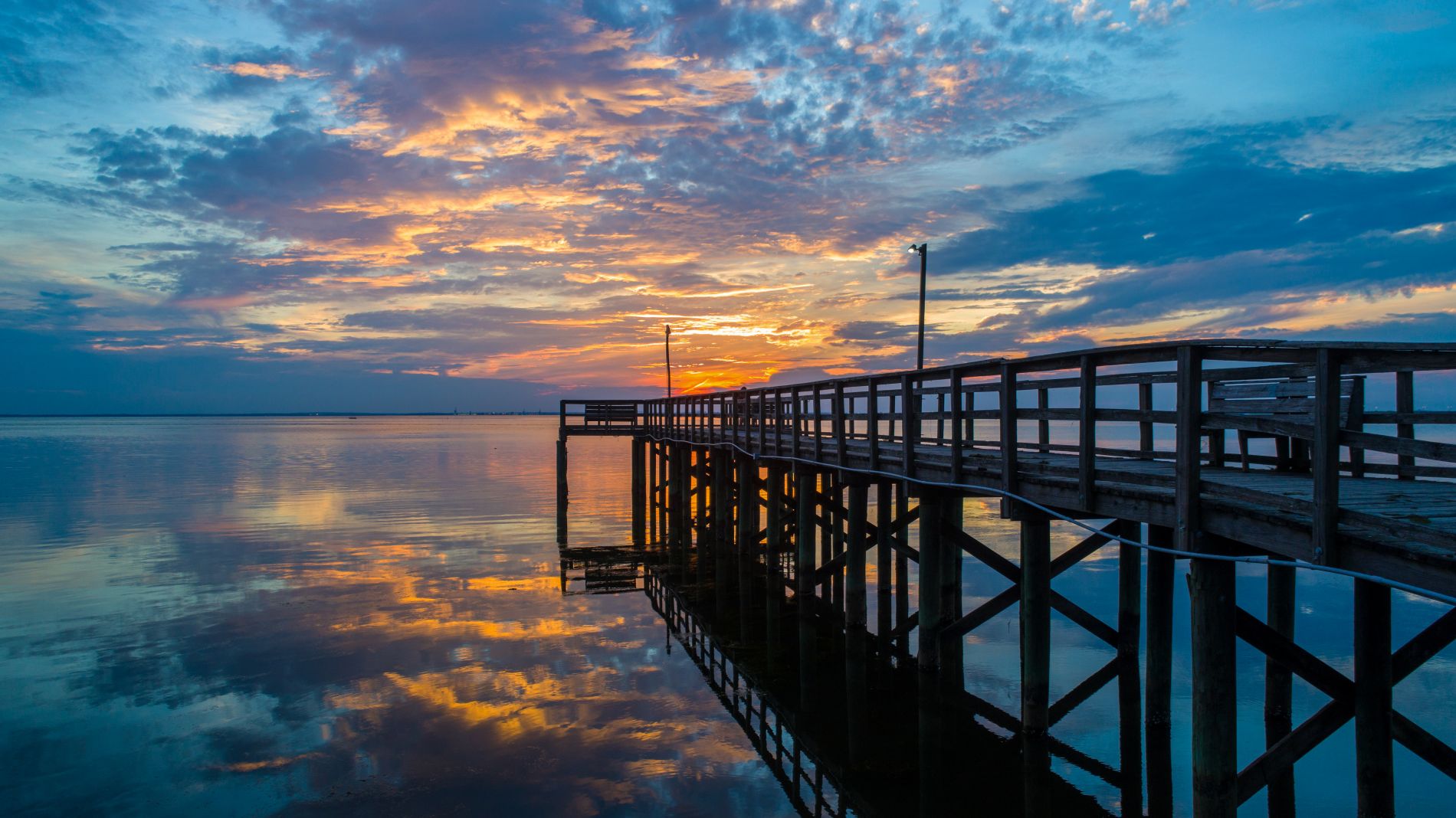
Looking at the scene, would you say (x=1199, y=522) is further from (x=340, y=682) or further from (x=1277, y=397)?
(x=340, y=682)

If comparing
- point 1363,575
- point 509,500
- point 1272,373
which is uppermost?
point 1272,373

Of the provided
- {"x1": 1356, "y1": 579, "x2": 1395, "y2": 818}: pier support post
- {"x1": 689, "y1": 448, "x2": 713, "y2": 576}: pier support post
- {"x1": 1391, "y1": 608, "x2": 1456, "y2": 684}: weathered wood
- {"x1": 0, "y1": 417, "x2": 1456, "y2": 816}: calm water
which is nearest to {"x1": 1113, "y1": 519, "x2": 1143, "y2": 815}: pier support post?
{"x1": 0, "y1": 417, "x2": 1456, "y2": 816}: calm water

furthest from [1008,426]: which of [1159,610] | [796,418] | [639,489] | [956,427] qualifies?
[639,489]

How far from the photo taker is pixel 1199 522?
611 centimetres

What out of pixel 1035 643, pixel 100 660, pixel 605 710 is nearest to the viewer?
pixel 1035 643

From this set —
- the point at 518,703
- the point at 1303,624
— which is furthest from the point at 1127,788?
the point at 1303,624

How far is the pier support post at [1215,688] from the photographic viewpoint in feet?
19.2

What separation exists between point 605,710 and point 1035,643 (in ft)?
16.9

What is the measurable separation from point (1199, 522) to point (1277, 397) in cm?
192

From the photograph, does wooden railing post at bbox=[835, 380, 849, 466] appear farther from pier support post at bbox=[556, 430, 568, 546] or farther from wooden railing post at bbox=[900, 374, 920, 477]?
pier support post at bbox=[556, 430, 568, 546]

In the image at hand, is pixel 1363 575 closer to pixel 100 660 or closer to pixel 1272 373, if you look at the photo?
pixel 1272 373

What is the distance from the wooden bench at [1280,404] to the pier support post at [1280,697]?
107 cm

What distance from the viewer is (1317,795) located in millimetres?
8383

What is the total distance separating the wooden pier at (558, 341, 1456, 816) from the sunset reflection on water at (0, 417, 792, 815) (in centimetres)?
318
